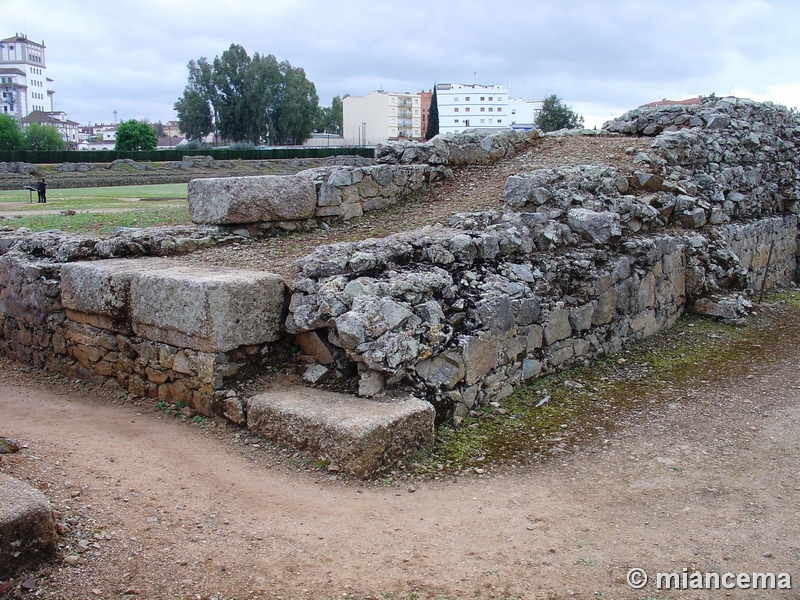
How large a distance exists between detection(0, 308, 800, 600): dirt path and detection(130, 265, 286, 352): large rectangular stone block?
0.70 m

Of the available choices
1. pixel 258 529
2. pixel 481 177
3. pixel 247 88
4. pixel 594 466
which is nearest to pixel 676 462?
pixel 594 466

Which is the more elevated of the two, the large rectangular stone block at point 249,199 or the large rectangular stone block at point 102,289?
the large rectangular stone block at point 249,199

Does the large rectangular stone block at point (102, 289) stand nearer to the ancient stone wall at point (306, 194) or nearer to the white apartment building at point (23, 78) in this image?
the ancient stone wall at point (306, 194)

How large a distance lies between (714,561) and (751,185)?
9.21m

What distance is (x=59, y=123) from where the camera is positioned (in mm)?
110062

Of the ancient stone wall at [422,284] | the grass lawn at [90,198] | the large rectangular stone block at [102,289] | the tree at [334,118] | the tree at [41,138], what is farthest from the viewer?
the tree at [334,118]

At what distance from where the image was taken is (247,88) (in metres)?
65.6

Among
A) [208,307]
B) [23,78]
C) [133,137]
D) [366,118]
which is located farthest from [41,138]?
[208,307]

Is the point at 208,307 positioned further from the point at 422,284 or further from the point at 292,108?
the point at 292,108

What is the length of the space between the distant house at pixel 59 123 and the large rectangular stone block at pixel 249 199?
92.5 m

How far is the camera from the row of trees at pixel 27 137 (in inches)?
2456

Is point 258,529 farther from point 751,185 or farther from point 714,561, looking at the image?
point 751,185

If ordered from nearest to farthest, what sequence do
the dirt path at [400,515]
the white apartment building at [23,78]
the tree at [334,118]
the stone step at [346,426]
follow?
the dirt path at [400,515] → the stone step at [346,426] → the tree at [334,118] → the white apartment building at [23,78]

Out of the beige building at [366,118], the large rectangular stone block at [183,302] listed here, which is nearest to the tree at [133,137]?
the beige building at [366,118]
